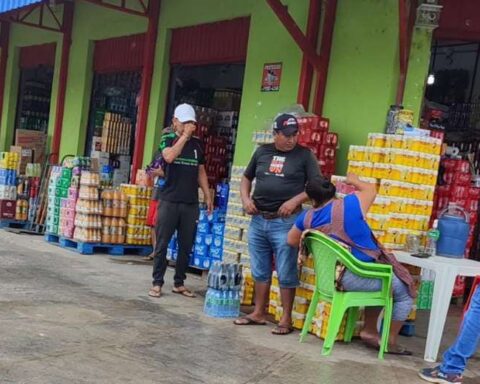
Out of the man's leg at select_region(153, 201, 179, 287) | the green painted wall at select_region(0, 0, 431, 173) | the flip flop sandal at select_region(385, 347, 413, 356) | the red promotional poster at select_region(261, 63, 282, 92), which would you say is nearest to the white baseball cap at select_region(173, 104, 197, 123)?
the man's leg at select_region(153, 201, 179, 287)

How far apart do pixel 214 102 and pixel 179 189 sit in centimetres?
453

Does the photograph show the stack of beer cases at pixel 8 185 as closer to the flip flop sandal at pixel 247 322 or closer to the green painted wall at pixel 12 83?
the green painted wall at pixel 12 83

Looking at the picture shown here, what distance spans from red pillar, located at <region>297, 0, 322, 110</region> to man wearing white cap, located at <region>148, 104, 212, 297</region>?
176 cm

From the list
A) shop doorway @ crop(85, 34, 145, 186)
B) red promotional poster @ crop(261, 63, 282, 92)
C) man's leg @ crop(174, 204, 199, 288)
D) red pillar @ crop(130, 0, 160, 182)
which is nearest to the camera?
man's leg @ crop(174, 204, 199, 288)

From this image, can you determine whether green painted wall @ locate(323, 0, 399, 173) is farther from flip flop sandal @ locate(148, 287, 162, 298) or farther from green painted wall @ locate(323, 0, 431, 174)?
flip flop sandal @ locate(148, 287, 162, 298)

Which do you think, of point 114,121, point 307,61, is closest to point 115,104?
point 114,121

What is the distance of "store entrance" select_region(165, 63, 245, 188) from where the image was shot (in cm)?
976

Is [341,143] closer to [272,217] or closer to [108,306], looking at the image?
[272,217]

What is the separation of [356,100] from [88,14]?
6905 millimetres

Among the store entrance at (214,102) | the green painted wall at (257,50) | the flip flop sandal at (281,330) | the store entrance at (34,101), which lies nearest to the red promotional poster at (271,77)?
the green painted wall at (257,50)

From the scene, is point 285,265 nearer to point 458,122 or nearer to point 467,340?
point 467,340

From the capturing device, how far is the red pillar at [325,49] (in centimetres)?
740

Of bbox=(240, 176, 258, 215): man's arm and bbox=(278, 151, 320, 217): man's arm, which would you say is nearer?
bbox=(278, 151, 320, 217): man's arm

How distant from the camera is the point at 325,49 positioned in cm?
743
